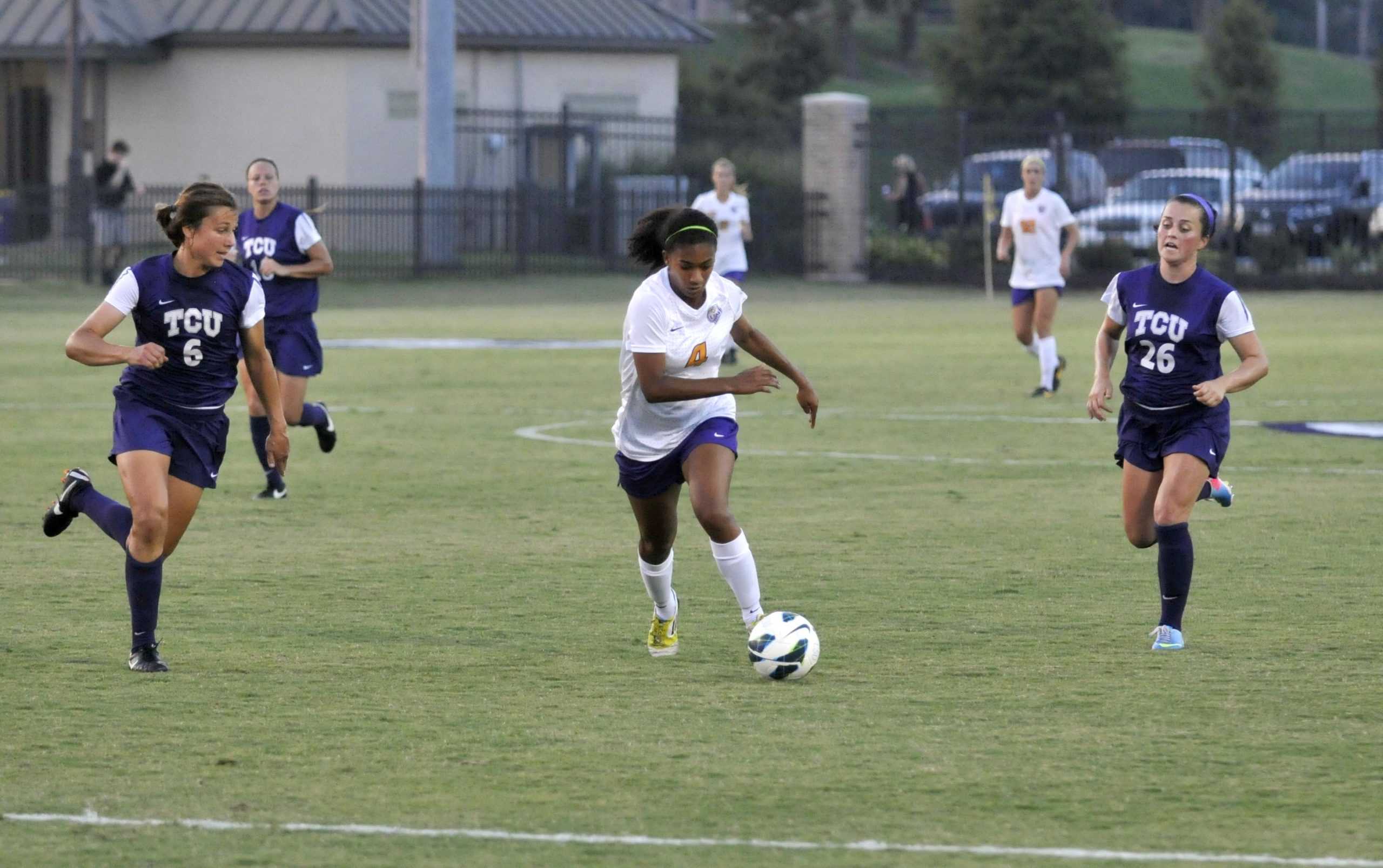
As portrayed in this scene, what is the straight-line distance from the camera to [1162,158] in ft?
153

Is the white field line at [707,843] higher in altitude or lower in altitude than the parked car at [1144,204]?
lower

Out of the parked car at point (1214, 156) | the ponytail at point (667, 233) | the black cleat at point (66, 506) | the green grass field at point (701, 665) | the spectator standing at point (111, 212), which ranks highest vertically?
the parked car at point (1214, 156)

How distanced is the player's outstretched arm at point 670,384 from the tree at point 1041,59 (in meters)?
64.0

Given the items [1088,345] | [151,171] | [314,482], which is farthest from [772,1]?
[314,482]

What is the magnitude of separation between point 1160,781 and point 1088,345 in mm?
20444

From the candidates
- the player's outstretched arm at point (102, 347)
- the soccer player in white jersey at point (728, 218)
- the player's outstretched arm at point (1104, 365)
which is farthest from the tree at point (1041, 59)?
the player's outstretched arm at point (102, 347)

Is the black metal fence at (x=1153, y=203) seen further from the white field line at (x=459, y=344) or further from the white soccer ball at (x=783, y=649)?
the white soccer ball at (x=783, y=649)

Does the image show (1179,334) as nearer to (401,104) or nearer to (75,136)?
(75,136)

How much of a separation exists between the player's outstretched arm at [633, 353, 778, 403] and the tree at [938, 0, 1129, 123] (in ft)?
210

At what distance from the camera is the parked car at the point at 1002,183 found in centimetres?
4303

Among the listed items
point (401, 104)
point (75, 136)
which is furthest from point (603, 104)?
point (75, 136)

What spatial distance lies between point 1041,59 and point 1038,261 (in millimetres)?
53593

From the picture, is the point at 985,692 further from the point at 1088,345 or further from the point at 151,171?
the point at 151,171

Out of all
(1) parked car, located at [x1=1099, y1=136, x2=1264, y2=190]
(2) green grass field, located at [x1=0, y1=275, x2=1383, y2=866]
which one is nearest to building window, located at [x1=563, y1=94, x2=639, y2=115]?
(1) parked car, located at [x1=1099, y1=136, x2=1264, y2=190]
